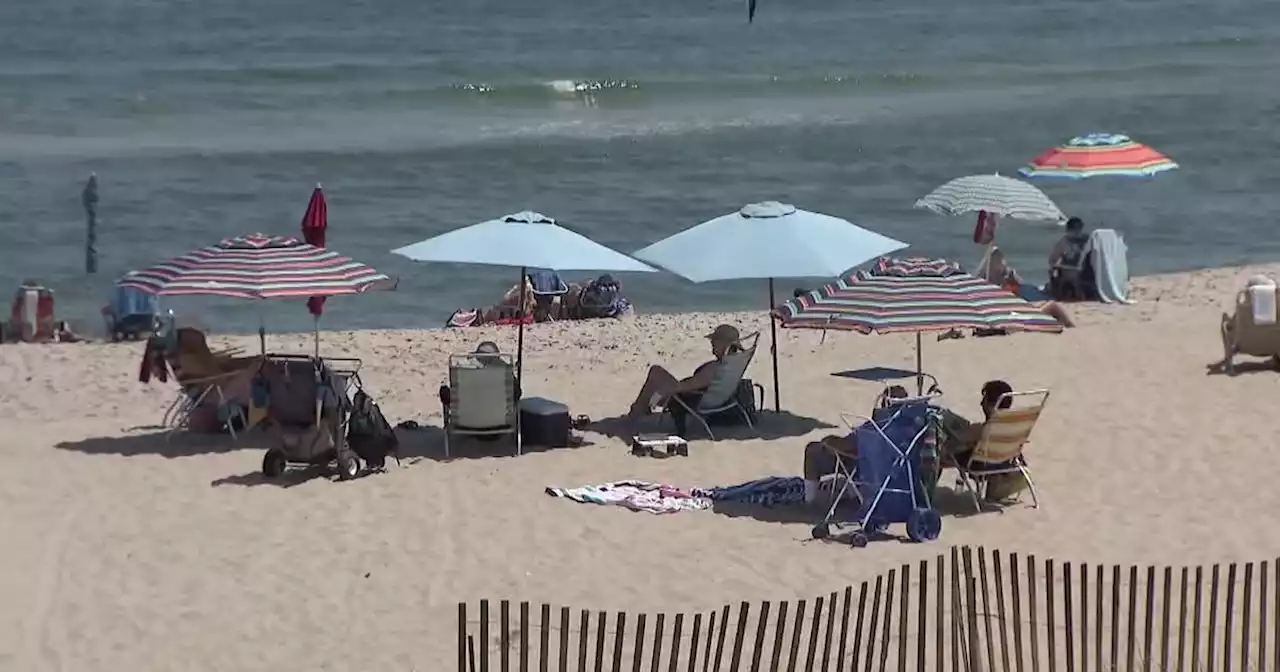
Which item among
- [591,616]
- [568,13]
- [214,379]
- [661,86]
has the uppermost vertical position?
[568,13]

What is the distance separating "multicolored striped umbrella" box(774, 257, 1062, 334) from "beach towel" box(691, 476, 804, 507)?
0.83 m

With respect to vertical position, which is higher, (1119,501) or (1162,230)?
(1162,230)

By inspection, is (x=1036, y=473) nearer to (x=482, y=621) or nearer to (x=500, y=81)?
(x=482, y=621)

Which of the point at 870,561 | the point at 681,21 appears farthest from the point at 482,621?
the point at 681,21

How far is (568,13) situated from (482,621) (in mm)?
52243

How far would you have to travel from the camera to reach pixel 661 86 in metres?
43.3

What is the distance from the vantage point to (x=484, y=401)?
449 inches

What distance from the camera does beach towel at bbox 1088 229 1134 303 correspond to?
56.2 feet

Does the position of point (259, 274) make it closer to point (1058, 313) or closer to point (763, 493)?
point (763, 493)

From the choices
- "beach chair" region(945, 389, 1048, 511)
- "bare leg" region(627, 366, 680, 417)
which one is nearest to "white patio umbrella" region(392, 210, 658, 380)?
"bare leg" region(627, 366, 680, 417)

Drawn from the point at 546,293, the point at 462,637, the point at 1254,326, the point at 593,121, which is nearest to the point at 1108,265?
the point at 1254,326

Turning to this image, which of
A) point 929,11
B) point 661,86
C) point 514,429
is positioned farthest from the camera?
point 929,11

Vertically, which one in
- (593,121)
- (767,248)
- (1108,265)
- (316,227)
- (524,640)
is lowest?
(524,640)

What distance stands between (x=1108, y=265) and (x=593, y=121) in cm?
2151
